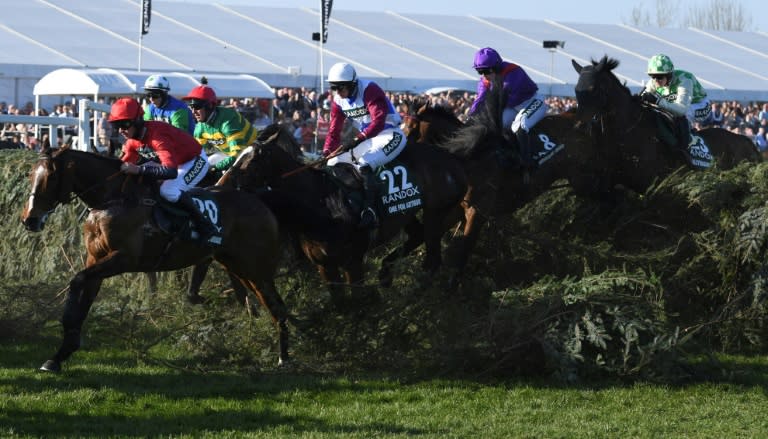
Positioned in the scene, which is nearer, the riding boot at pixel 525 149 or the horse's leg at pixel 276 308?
the horse's leg at pixel 276 308

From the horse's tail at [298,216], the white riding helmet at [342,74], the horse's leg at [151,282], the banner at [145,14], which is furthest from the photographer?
the banner at [145,14]

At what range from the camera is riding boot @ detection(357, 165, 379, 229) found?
9.84 m

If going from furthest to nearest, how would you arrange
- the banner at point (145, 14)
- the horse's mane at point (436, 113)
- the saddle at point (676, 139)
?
the banner at point (145, 14)
the saddle at point (676, 139)
the horse's mane at point (436, 113)

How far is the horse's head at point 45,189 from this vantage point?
323 inches

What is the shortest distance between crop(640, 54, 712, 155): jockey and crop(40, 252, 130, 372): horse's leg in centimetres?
622

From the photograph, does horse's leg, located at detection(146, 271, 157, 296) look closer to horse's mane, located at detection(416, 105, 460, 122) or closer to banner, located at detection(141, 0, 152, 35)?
horse's mane, located at detection(416, 105, 460, 122)

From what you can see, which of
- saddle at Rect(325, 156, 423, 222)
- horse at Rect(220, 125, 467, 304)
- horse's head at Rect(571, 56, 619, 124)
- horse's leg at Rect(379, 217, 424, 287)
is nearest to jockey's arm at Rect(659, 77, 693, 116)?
horse's head at Rect(571, 56, 619, 124)

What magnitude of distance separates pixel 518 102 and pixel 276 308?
3951 millimetres

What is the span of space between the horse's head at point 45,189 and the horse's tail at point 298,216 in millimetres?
1782

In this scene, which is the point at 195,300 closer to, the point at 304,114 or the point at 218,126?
the point at 218,126

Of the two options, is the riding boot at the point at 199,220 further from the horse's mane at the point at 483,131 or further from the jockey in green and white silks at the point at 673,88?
the jockey in green and white silks at the point at 673,88

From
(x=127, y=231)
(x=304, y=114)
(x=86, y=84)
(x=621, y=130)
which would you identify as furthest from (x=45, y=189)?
(x=304, y=114)

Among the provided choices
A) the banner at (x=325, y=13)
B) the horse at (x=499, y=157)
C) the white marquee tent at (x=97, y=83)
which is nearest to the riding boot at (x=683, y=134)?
the horse at (x=499, y=157)

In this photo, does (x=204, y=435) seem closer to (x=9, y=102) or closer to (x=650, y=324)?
(x=650, y=324)
